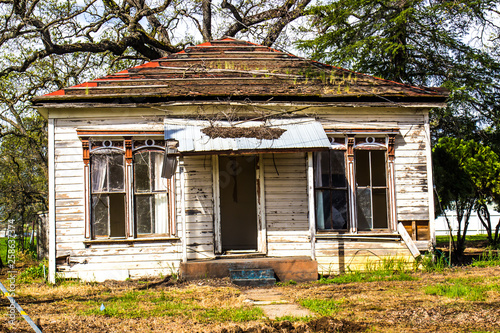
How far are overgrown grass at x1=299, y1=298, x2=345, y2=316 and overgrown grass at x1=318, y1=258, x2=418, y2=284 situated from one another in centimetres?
215

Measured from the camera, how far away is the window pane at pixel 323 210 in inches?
430

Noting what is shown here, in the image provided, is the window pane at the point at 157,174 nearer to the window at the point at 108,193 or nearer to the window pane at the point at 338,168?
the window at the point at 108,193

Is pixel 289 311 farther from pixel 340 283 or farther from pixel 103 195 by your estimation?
pixel 103 195

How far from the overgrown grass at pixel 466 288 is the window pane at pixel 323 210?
287 cm

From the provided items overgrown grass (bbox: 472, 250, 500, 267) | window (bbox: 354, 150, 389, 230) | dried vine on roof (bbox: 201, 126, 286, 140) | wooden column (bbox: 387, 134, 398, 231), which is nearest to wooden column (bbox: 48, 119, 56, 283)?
dried vine on roof (bbox: 201, 126, 286, 140)

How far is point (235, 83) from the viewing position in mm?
11203

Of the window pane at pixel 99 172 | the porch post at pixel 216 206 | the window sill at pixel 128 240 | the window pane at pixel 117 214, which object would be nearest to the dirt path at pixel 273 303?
the porch post at pixel 216 206

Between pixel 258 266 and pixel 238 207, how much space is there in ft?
11.7

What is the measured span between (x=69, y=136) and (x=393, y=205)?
705 cm

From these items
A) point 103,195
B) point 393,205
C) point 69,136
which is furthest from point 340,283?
point 69,136

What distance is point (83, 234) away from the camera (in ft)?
33.8

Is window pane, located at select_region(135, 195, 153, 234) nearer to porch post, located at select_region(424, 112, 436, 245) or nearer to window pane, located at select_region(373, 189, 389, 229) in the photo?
window pane, located at select_region(373, 189, 389, 229)

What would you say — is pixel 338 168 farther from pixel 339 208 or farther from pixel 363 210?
pixel 363 210

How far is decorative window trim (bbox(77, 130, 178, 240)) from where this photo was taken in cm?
1037
